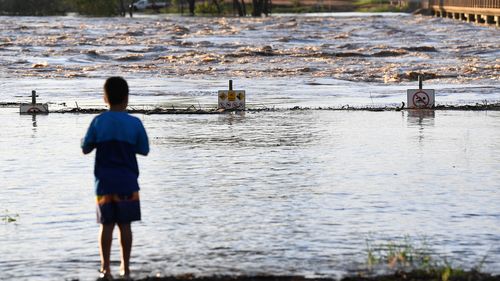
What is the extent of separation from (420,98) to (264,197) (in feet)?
44.7

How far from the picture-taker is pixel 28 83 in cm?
4131

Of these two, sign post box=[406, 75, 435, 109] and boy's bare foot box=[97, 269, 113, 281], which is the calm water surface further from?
sign post box=[406, 75, 435, 109]

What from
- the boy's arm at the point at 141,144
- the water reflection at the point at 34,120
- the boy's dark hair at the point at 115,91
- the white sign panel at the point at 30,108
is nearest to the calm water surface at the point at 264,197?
the water reflection at the point at 34,120

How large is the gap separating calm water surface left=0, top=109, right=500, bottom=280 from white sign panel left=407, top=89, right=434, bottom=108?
3.83 meters

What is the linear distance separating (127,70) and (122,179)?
143ft

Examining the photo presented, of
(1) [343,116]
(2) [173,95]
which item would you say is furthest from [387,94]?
(1) [343,116]

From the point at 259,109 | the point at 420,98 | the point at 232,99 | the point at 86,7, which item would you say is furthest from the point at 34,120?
the point at 86,7

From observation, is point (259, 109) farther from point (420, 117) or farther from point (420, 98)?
point (420, 117)

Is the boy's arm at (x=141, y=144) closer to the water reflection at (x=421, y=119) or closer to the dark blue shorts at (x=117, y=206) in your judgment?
the dark blue shorts at (x=117, y=206)

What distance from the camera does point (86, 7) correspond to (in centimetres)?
14525

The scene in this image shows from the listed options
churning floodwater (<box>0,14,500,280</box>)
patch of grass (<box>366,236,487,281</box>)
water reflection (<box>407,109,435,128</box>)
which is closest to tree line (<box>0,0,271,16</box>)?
churning floodwater (<box>0,14,500,280</box>)

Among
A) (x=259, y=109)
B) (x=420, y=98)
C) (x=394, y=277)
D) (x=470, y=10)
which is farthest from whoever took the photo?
(x=470, y=10)

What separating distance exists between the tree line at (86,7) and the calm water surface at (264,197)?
386 ft

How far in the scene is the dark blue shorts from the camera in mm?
9422
